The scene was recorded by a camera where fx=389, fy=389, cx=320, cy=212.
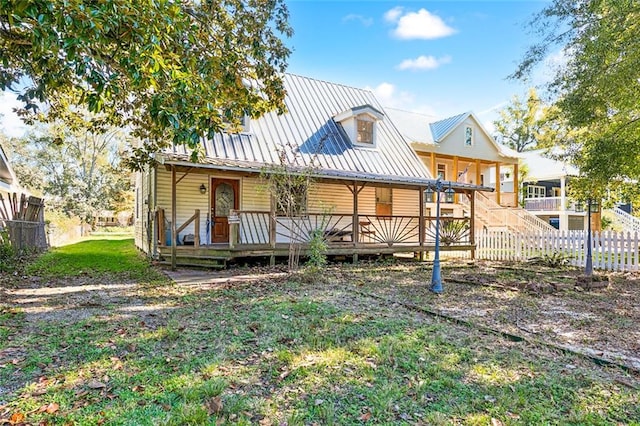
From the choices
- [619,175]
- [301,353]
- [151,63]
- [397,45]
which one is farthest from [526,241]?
[151,63]

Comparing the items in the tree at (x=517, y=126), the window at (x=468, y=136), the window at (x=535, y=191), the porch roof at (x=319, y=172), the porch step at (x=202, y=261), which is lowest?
the porch step at (x=202, y=261)

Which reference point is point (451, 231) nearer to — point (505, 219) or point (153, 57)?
point (505, 219)

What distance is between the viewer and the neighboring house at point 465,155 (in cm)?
Result: 2023

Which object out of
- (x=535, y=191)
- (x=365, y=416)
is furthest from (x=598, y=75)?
(x=535, y=191)

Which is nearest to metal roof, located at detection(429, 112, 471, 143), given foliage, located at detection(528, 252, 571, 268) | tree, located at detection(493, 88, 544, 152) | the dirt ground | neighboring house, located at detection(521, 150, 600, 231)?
neighboring house, located at detection(521, 150, 600, 231)

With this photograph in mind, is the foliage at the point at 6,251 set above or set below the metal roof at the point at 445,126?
below

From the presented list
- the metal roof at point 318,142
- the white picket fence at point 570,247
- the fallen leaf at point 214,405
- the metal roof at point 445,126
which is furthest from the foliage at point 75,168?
the fallen leaf at point 214,405

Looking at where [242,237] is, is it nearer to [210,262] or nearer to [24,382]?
[210,262]

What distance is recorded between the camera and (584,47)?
29.3ft

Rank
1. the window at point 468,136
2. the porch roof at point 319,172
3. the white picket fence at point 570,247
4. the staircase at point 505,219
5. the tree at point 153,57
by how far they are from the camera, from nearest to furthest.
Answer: the tree at point 153,57 → the porch roof at point 319,172 → the white picket fence at point 570,247 → the staircase at point 505,219 → the window at point 468,136

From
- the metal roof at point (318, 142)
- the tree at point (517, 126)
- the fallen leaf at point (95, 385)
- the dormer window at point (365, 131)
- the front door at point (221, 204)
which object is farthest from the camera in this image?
the tree at point (517, 126)

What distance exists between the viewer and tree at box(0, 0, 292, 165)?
4426 mm

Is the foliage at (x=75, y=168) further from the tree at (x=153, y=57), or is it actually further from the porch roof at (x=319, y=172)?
the tree at (x=153, y=57)

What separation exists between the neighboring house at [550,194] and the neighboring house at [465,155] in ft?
13.9
